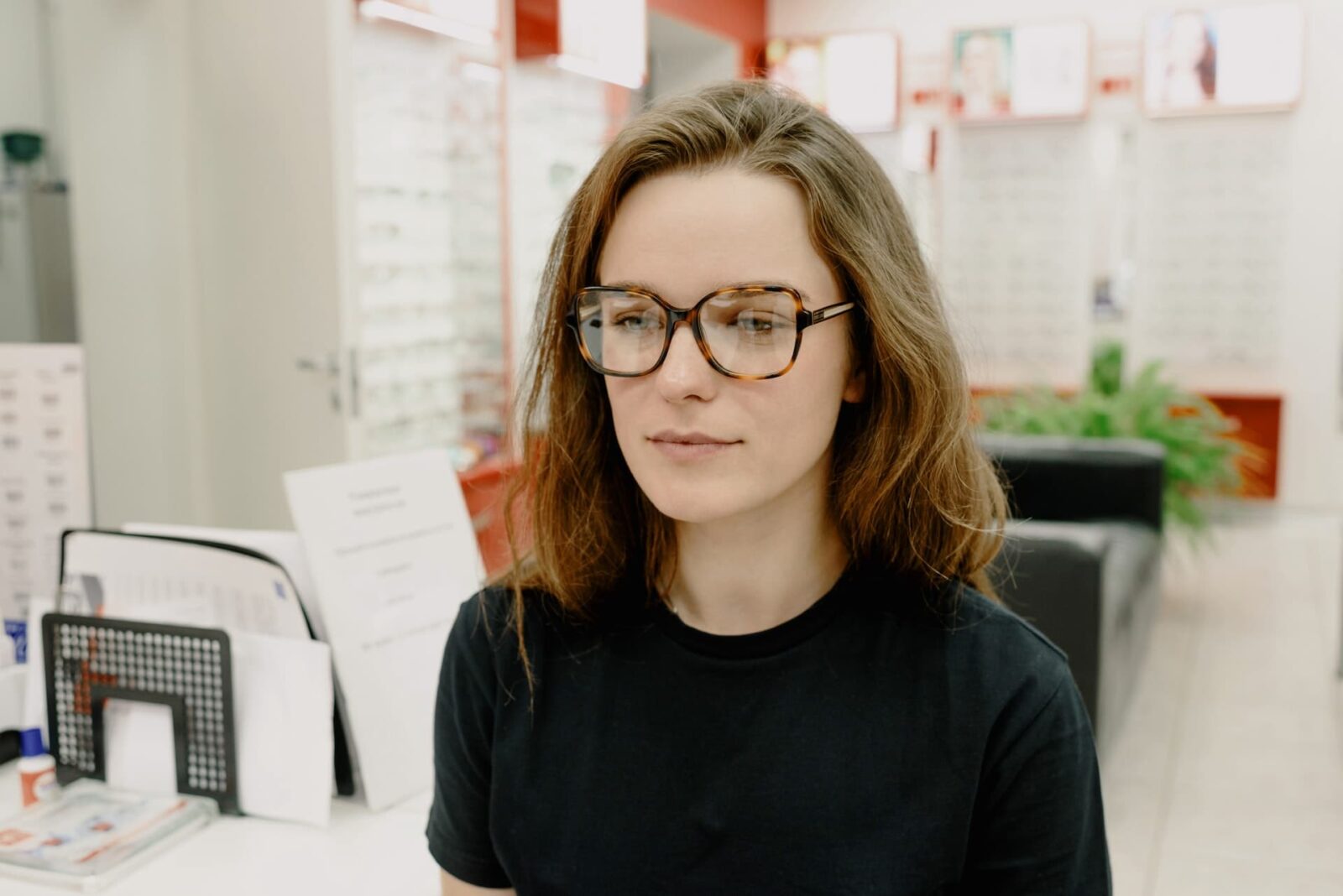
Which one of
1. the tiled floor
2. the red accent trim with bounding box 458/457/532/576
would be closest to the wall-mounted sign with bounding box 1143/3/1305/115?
the tiled floor

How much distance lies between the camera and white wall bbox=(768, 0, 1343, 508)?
22.5 ft

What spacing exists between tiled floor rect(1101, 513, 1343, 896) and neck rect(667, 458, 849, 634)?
1.98 metres

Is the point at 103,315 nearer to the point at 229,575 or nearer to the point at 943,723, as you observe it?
the point at 229,575

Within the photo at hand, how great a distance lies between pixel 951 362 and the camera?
1.11 meters

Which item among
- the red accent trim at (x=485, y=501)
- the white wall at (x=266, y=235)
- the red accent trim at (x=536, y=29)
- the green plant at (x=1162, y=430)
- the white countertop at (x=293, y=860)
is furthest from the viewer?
the green plant at (x=1162, y=430)

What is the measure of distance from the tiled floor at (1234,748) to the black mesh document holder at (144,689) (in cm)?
207

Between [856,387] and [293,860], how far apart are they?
92 cm

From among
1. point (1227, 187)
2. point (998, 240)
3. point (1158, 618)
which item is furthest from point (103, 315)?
point (1227, 187)

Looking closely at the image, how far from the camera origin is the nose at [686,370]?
1.00 metres

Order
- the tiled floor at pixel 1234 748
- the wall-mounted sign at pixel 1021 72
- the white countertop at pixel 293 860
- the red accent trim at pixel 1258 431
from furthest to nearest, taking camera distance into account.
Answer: the wall-mounted sign at pixel 1021 72
the red accent trim at pixel 1258 431
the tiled floor at pixel 1234 748
the white countertop at pixel 293 860

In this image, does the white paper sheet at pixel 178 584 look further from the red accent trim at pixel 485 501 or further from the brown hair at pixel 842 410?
the red accent trim at pixel 485 501

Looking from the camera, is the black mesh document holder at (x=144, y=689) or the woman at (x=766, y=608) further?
the black mesh document holder at (x=144, y=689)

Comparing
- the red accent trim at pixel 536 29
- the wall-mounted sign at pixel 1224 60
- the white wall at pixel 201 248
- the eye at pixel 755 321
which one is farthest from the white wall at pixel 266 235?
the wall-mounted sign at pixel 1224 60

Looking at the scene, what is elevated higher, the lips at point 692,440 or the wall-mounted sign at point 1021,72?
the wall-mounted sign at point 1021,72
